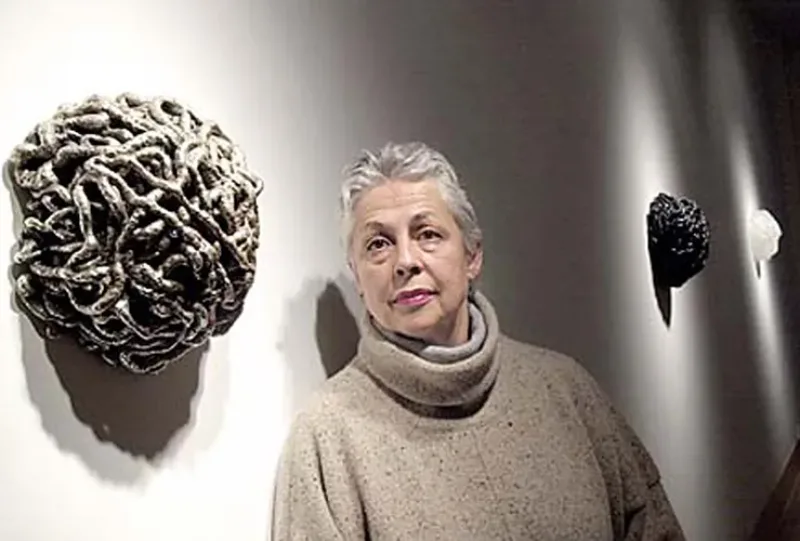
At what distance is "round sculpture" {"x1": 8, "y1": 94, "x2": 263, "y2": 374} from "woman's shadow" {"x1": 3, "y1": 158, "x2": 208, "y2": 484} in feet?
0.05

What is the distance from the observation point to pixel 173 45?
959 millimetres

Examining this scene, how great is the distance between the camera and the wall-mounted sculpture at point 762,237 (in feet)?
9.23

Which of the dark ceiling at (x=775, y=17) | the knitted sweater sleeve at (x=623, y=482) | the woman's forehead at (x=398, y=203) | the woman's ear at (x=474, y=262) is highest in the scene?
the dark ceiling at (x=775, y=17)

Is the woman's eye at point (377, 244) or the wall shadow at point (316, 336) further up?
the woman's eye at point (377, 244)

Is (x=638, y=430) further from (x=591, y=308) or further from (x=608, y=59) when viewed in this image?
(x=608, y=59)

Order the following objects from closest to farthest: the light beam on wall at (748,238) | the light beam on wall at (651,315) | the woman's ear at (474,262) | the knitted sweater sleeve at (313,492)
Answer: the knitted sweater sleeve at (313,492)
the woman's ear at (474,262)
the light beam on wall at (651,315)
the light beam on wall at (748,238)

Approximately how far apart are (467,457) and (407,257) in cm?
22

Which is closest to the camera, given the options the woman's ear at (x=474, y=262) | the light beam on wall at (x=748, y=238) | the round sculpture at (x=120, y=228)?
the round sculpture at (x=120, y=228)

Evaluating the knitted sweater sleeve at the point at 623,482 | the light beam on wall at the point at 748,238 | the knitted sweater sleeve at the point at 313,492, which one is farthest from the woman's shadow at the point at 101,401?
the light beam on wall at the point at 748,238

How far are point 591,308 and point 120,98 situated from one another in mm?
1058

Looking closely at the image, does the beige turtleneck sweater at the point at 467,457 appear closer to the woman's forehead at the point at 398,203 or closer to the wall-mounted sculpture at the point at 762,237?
the woman's forehead at the point at 398,203

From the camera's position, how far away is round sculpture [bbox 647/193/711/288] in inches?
78.7

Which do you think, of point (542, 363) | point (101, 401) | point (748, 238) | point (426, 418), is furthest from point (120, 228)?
point (748, 238)

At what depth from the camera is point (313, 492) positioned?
990mm
